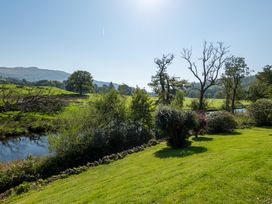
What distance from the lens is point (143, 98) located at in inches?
1023

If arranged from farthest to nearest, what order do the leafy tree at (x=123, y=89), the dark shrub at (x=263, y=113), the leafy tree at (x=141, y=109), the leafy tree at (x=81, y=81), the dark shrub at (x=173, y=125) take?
the leafy tree at (x=81, y=81) < the leafy tree at (x=123, y=89) < the dark shrub at (x=263, y=113) < the leafy tree at (x=141, y=109) < the dark shrub at (x=173, y=125)

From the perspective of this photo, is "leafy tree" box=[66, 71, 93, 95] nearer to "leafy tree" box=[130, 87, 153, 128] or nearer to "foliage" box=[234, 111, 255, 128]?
"leafy tree" box=[130, 87, 153, 128]

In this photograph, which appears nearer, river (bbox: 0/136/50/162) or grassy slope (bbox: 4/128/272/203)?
grassy slope (bbox: 4/128/272/203)

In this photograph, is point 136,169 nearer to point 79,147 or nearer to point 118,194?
point 118,194

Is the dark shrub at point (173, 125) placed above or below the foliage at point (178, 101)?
below

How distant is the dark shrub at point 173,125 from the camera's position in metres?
16.6

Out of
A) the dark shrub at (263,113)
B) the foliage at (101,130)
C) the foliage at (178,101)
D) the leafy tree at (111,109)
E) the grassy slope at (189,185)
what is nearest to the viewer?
the grassy slope at (189,185)

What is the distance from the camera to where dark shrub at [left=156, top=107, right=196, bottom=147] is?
653 inches

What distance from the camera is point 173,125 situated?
16.7 m

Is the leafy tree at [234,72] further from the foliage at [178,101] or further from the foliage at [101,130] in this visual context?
the foliage at [101,130]

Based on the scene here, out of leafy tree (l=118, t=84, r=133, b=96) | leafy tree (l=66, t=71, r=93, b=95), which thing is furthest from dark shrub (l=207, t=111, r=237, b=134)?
leafy tree (l=66, t=71, r=93, b=95)

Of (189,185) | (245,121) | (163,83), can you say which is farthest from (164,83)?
(189,185)

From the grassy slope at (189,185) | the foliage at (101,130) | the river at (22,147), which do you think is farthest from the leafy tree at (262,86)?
the grassy slope at (189,185)

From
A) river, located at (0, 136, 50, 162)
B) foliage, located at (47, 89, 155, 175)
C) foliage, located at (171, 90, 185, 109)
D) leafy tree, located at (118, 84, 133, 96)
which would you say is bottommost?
river, located at (0, 136, 50, 162)
